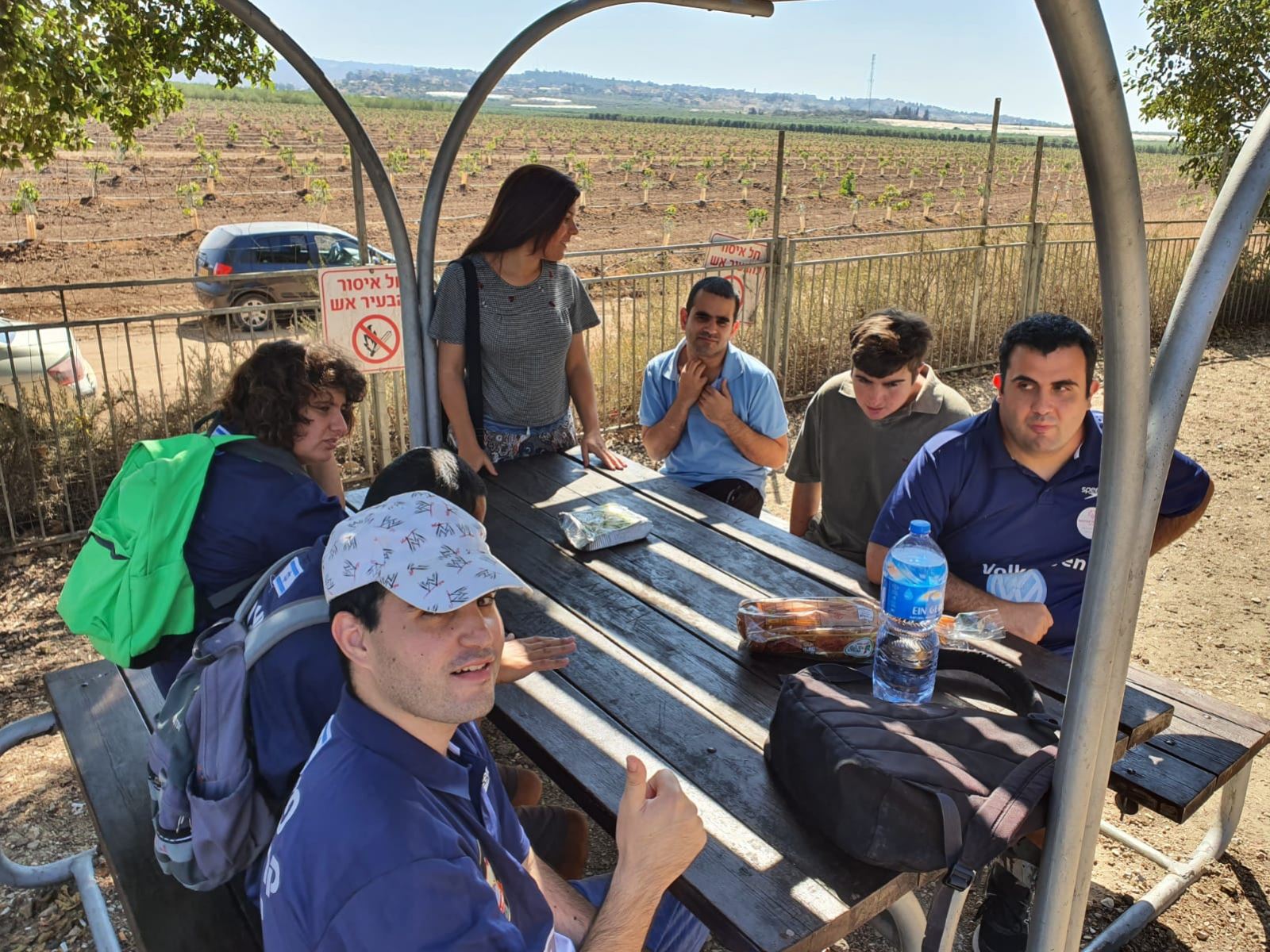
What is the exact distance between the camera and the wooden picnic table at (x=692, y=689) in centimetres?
164

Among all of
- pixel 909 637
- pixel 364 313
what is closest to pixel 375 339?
pixel 364 313

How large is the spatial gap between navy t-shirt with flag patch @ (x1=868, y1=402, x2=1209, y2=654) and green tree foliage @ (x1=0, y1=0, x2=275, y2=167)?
4582mm

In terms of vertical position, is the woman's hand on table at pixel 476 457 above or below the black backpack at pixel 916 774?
below

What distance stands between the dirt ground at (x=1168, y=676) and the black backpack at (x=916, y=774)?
125 centimetres

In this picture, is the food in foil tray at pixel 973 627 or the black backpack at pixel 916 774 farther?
the food in foil tray at pixel 973 627

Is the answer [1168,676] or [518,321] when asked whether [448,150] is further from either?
[1168,676]

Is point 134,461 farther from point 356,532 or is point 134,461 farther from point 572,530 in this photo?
point 572,530

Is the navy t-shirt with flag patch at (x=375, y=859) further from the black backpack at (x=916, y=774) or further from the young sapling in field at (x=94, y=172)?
the young sapling in field at (x=94, y=172)

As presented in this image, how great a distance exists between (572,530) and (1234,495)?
5401 millimetres

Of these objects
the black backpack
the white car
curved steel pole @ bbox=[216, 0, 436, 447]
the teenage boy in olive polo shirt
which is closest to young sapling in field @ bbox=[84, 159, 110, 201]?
the white car

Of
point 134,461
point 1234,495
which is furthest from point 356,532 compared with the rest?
point 1234,495

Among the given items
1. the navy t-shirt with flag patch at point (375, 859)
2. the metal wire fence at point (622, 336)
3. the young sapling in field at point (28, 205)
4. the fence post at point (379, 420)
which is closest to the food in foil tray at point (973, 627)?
the navy t-shirt with flag patch at point (375, 859)

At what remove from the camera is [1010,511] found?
2652mm

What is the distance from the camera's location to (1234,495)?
6.54 metres
